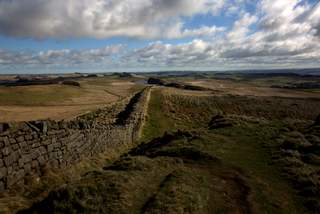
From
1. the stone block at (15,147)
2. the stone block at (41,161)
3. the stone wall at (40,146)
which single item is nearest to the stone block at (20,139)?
the stone wall at (40,146)

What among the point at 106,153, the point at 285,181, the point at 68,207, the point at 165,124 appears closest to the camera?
the point at 68,207

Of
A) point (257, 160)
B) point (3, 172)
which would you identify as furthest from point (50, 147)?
point (257, 160)

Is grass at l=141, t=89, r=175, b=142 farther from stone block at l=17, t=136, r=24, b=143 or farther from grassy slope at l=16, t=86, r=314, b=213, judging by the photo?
stone block at l=17, t=136, r=24, b=143

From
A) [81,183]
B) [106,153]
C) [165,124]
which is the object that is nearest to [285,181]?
[81,183]

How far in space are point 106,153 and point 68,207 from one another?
10.6m

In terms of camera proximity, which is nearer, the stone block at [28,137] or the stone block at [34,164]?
the stone block at [28,137]

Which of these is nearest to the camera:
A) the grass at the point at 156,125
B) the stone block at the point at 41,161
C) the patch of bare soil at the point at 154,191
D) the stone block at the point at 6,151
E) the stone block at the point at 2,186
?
the patch of bare soil at the point at 154,191

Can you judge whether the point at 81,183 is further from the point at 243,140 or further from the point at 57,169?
the point at 243,140

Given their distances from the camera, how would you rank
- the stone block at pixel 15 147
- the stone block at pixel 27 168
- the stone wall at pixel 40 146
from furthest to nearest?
the stone block at pixel 27 168 → the stone block at pixel 15 147 → the stone wall at pixel 40 146

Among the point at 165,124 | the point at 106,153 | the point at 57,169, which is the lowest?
the point at 165,124

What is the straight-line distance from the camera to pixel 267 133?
2208 cm

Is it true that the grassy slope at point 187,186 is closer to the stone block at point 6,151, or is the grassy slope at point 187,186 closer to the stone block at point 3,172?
the stone block at point 3,172

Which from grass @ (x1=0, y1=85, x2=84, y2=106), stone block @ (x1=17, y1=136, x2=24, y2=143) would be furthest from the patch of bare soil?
grass @ (x1=0, y1=85, x2=84, y2=106)

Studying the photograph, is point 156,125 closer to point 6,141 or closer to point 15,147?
point 15,147
